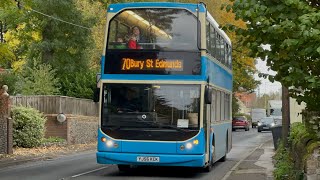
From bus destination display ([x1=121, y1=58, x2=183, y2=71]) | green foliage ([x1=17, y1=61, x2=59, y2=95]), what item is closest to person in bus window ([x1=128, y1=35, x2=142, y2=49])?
bus destination display ([x1=121, y1=58, x2=183, y2=71])

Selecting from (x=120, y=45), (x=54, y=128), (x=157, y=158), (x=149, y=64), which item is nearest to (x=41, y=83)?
(x=54, y=128)

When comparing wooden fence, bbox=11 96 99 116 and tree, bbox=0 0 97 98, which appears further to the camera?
tree, bbox=0 0 97 98

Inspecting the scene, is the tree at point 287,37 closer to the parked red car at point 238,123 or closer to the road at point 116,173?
the road at point 116,173

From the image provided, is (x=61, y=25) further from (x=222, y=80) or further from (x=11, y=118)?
(x=222, y=80)

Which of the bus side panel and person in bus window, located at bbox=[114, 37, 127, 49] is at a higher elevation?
person in bus window, located at bbox=[114, 37, 127, 49]

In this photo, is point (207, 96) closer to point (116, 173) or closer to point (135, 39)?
point (135, 39)

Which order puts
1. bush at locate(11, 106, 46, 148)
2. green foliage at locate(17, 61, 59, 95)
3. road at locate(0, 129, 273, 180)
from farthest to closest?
green foliage at locate(17, 61, 59, 95) < bush at locate(11, 106, 46, 148) < road at locate(0, 129, 273, 180)

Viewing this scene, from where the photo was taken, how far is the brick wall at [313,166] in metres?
9.89

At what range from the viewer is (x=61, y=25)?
1590 inches

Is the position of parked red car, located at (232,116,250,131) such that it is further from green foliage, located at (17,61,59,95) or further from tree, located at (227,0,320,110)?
tree, located at (227,0,320,110)

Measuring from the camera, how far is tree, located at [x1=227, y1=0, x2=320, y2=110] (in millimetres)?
8219

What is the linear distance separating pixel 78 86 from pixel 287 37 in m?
33.0

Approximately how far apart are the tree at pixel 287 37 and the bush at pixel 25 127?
19661mm

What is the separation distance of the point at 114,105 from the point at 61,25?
2548 cm
